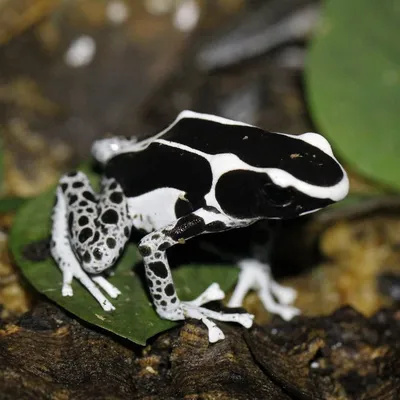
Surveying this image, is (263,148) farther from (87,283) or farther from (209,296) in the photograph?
(87,283)

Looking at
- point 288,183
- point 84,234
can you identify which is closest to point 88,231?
point 84,234

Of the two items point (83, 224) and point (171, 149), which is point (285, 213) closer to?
point (171, 149)

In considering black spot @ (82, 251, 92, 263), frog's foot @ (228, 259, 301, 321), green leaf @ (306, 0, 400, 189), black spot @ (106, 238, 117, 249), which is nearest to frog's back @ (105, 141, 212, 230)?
black spot @ (106, 238, 117, 249)

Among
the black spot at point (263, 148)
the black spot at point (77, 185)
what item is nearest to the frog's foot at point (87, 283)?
the black spot at point (77, 185)

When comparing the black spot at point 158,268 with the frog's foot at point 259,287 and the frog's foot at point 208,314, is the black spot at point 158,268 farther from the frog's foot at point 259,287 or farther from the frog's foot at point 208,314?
the frog's foot at point 259,287

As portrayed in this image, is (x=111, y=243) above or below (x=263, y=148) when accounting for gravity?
below

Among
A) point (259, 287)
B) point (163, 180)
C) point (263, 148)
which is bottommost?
point (259, 287)
